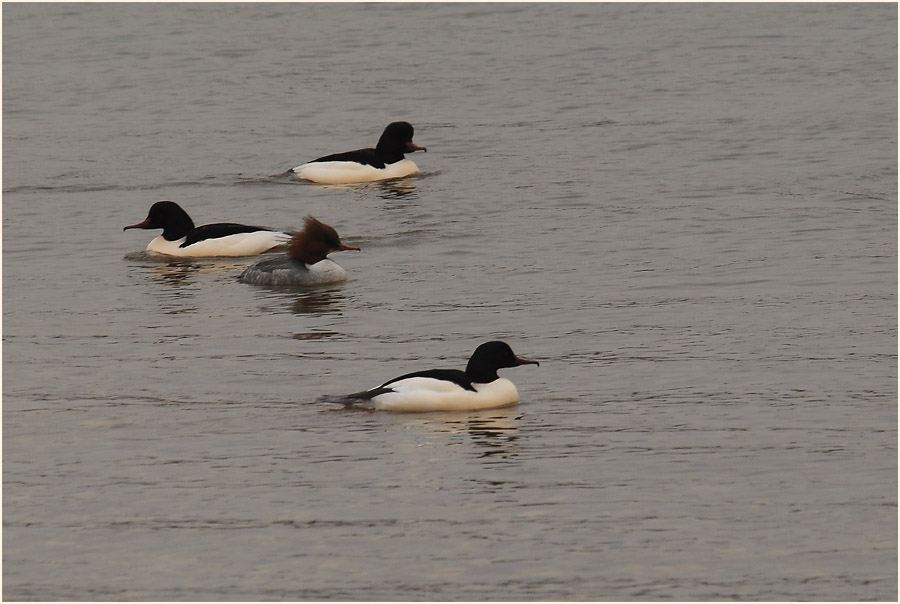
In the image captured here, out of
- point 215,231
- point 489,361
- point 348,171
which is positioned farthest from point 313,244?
point 348,171

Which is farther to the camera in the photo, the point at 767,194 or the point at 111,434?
the point at 767,194

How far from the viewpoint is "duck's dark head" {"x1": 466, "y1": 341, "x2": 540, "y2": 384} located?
1288cm

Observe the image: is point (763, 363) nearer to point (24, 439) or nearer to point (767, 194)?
point (24, 439)

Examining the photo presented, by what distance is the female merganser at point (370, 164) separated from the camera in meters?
25.7

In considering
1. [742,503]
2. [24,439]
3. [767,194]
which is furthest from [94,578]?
[767,194]

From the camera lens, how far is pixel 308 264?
18.7 metres

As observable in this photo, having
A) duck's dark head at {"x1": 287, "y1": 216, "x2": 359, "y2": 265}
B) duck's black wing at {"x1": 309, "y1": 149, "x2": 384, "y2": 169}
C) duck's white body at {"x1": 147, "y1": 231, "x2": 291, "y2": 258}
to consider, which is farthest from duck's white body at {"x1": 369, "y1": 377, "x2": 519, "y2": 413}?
duck's black wing at {"x1": 309, "y1": 149, "x2": 384, "y2": 169}

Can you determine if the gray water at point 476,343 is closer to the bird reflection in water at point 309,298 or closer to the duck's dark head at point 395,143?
the bird reflection in water at point 309,298

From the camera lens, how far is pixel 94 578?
9.45 metres

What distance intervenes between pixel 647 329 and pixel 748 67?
2215 cm

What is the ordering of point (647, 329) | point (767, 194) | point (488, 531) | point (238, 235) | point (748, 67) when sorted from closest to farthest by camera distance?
point (488, 531), point (647, 329), point (238, 235), point (767, 194), point (748, 67)

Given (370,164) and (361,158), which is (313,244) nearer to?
(361,158)

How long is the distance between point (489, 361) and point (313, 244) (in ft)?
19.8

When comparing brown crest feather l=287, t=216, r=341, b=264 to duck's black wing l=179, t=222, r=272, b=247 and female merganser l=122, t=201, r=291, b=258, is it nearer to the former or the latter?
female merganser l=122, t=201, r=291, b=258
